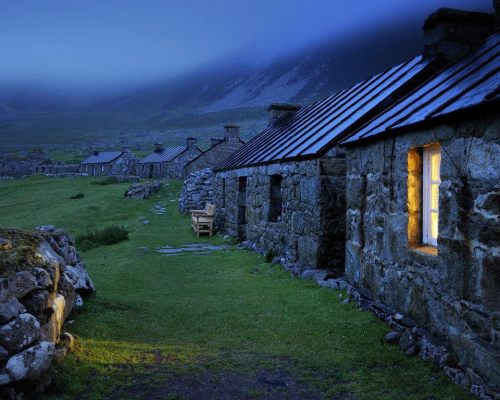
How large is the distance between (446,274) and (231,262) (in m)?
7.87

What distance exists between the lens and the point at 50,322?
481cm

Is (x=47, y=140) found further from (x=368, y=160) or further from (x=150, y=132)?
(x=368, y=160)

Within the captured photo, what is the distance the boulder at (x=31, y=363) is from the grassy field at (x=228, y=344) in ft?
1.16

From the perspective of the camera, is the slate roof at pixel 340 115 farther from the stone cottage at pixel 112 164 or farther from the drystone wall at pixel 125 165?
the stone cottage at pixel 112 164

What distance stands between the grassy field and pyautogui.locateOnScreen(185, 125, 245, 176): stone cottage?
98.7 feet

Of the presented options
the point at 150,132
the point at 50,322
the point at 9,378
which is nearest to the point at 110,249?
the point at 50,322

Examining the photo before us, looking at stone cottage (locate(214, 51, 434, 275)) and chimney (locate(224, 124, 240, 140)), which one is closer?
stone cottage (locate(214, 51, 434, 275))

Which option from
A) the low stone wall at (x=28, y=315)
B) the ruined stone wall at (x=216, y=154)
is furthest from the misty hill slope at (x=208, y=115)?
the low stone wall at (x=28, y=315)

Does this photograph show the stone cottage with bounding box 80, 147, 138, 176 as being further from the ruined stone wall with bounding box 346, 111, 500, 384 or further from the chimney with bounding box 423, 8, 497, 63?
the ruined stone wall with bounding box 346, 111, 500, 384

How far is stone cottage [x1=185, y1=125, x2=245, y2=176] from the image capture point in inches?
1614

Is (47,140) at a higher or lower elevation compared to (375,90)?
higher

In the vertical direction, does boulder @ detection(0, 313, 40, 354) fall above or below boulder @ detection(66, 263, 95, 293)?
above

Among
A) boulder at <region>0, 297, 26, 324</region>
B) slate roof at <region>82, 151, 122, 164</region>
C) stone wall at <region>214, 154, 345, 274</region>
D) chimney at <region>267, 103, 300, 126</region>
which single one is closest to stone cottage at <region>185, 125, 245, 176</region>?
chimney at <region>267, 103, 300, 126</region>

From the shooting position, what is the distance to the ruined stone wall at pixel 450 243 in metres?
4.36
